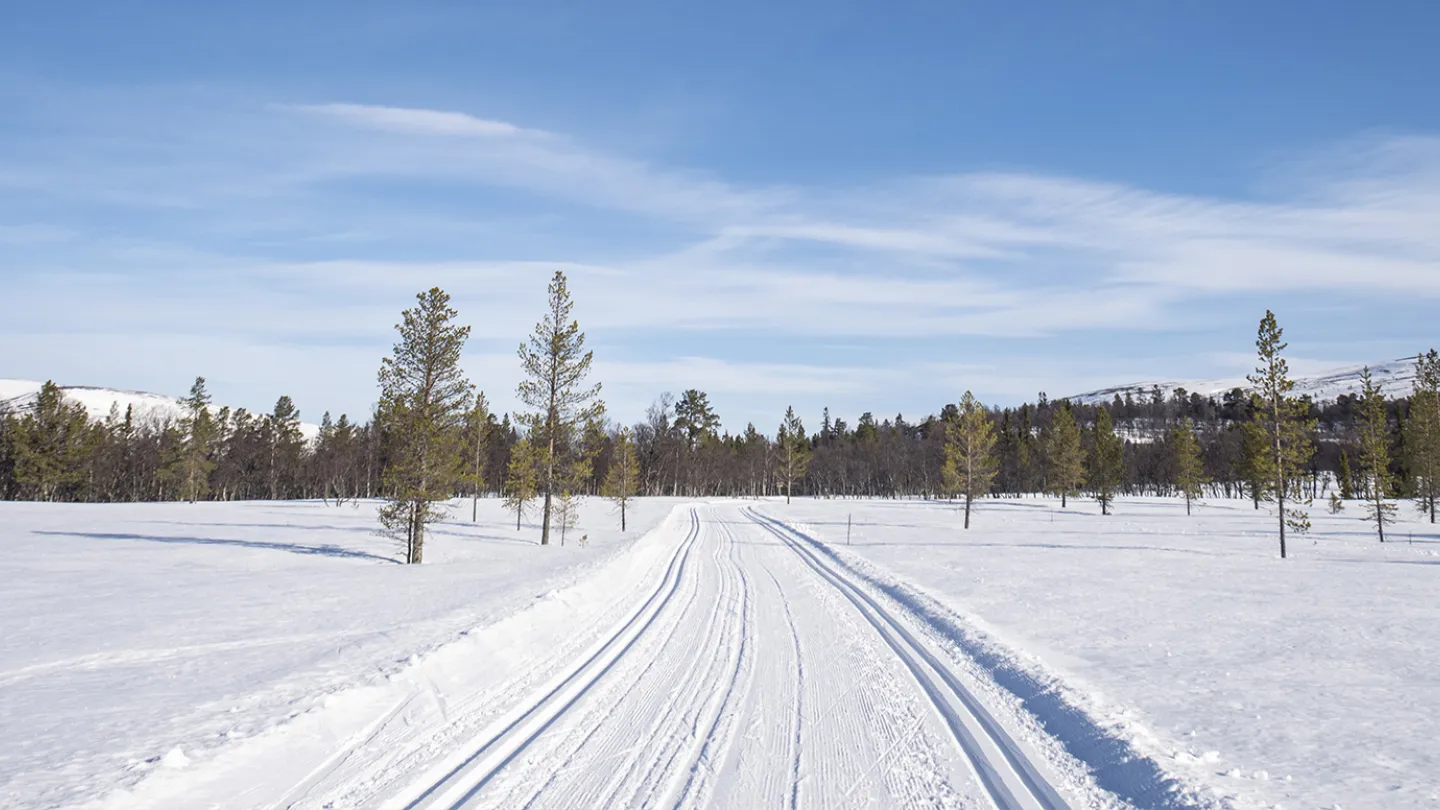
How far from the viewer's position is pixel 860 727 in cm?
708

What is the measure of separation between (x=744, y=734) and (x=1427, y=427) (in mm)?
64845

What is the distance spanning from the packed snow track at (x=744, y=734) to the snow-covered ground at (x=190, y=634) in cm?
230

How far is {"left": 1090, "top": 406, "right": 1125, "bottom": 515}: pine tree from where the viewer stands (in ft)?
228

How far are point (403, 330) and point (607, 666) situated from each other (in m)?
20.5

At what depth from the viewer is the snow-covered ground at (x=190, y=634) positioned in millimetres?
6113

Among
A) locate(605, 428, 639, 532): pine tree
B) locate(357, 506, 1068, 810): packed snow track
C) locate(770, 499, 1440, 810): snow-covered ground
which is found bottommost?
locate(770, 499, 1440, 810): snow-covered ground

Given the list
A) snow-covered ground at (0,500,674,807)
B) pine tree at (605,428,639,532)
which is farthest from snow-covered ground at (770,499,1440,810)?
pine tree at (605,428,639,532)

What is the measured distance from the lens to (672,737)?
661 centimetres

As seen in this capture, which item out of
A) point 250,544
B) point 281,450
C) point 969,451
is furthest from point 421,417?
point 281,450

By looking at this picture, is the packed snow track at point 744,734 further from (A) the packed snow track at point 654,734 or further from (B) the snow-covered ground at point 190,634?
(B) the snow-covered ground at point 190,634

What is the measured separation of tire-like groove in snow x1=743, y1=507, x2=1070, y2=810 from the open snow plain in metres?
0.04

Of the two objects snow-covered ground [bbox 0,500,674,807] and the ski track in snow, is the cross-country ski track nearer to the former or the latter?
the ski track in snow

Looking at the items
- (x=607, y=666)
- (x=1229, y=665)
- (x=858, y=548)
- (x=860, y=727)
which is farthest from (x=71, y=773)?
(x=858, y=548)

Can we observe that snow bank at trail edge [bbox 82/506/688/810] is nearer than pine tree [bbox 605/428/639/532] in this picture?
Yes
